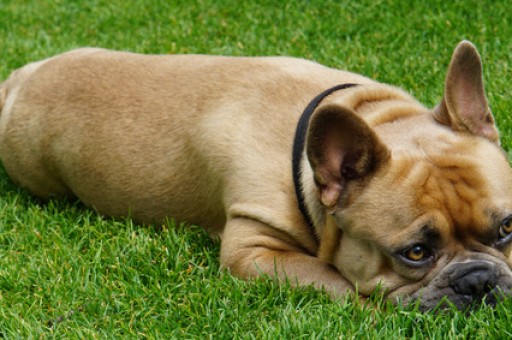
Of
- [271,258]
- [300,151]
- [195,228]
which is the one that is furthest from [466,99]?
[195,228]

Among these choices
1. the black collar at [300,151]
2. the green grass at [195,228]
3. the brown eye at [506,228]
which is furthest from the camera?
the black collar at [300,151]

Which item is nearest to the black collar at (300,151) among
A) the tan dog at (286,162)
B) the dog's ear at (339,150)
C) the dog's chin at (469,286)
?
the tan dog at (286,162)

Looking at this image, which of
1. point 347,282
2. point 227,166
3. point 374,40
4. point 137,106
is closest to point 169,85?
point 137,106

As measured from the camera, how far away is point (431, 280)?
13.3 feet

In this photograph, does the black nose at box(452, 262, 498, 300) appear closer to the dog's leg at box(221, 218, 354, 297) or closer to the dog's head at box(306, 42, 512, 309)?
the dog's head at box(306, 42, 512, 309)

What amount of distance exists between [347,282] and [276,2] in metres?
4.60

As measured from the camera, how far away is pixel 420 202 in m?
4.00

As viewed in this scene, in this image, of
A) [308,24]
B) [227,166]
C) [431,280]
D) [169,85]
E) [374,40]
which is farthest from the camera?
[308,24]

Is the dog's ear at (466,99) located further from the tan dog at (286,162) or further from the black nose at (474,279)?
the black nose at (474,279)

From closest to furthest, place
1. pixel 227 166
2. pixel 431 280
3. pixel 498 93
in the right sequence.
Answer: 1. pixel 431 280
2. pixel 227 166
3. pixel 498 93

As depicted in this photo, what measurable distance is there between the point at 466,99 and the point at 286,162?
3.19 ft

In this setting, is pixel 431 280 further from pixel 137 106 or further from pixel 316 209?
pixel 137 106

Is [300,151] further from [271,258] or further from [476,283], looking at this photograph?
[476,283]

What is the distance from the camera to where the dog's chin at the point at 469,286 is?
3938 millimetres
